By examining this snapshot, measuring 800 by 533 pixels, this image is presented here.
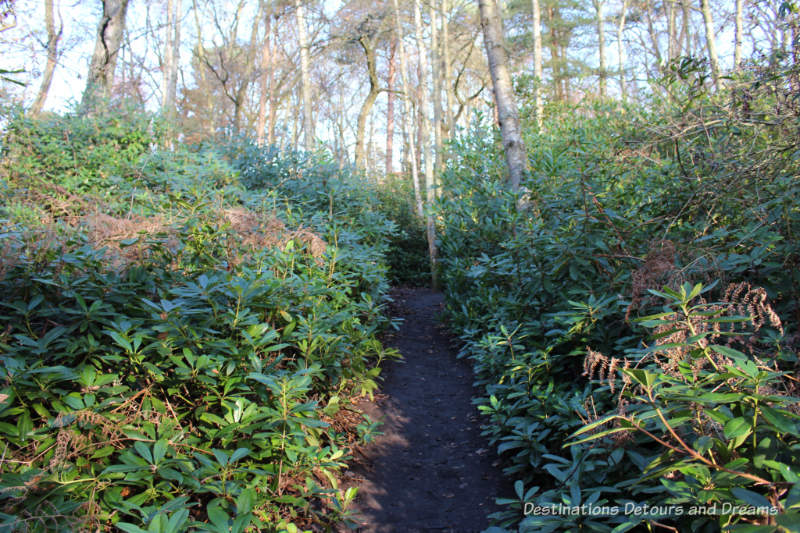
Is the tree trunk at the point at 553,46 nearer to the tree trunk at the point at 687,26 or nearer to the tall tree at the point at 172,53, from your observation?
the tree trunk at the point at 687,26

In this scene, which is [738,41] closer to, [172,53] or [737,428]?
[737,428]

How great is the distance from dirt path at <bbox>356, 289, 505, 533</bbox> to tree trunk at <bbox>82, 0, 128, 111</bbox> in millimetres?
8656

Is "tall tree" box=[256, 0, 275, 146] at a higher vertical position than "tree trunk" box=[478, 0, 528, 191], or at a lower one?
higher

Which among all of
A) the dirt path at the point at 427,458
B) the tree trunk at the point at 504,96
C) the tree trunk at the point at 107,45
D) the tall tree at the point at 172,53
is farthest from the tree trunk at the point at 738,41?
the tall tree at the point at 172,53

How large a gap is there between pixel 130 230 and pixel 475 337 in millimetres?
3965

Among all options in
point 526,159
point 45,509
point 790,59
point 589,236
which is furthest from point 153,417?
point 526,159

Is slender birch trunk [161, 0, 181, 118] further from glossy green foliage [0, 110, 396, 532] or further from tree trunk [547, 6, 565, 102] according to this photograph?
tree trunk [547, 6, 565, 102]

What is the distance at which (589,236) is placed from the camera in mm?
3506

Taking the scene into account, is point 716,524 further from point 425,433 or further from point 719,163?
point 425,433

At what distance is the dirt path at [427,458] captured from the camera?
3.19 meters

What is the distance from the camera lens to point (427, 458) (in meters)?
3.97

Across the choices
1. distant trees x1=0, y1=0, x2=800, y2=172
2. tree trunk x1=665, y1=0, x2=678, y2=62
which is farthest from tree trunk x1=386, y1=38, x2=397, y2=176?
tree trunk x1=665, y1=0, x2=678, y2=62

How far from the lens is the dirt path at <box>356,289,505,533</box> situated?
3191 millimetres

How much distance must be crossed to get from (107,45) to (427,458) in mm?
10535
